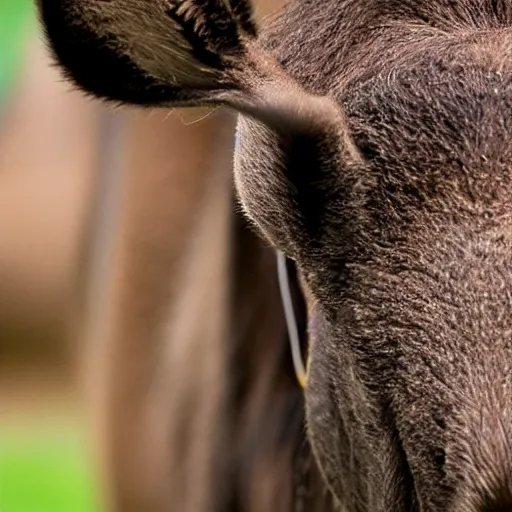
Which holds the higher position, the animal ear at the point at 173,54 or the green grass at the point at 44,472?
the green grass at the point at 44,472

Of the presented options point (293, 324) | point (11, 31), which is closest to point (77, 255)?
point (293, 324)

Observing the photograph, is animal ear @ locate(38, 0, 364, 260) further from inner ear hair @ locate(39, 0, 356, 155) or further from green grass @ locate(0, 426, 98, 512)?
green grass @ locate(0, 426, 98, 512)

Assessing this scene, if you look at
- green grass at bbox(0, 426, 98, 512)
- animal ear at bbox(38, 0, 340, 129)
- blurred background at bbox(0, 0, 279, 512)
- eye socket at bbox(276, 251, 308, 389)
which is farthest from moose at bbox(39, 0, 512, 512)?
green grass at bbox(0, 426, 98, 512)

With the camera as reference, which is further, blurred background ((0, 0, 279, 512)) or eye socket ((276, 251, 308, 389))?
blurred background ((0, 0, 279, 512))

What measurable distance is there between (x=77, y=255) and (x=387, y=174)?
277 centimetres

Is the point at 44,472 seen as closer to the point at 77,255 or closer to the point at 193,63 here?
the point at 77,255

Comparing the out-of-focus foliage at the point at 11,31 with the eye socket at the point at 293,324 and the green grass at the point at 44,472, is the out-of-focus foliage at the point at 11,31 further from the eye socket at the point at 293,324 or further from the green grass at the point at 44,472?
the eye socket at the point at 293,324

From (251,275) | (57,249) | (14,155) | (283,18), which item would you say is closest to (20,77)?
(14,155)

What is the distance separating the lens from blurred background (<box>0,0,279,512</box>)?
269cm

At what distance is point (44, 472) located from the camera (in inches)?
211

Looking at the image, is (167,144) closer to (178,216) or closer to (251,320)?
(178,216)

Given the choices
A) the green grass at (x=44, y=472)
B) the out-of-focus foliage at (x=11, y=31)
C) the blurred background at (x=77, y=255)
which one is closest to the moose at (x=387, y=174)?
the blurred background at (x=77, y=255)

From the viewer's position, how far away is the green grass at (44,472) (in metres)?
4.90

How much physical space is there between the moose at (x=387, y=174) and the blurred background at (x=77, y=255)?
0.17 m
